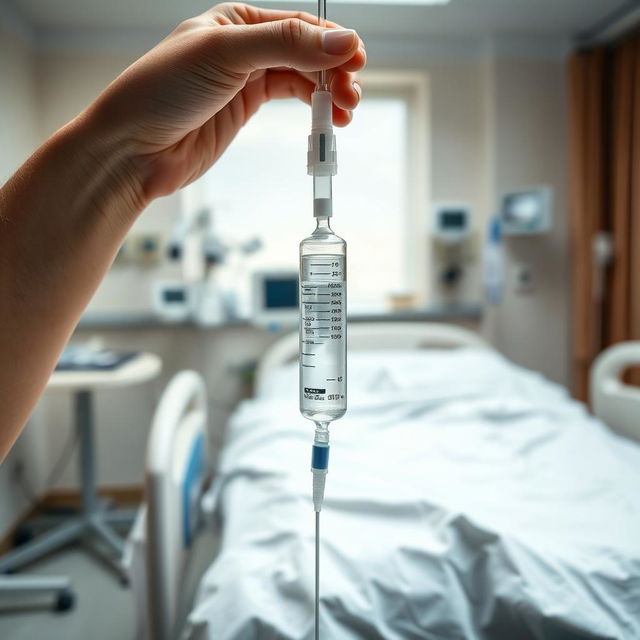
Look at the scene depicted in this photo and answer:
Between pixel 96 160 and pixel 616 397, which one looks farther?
pixel 616 397

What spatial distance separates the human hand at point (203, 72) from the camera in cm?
51

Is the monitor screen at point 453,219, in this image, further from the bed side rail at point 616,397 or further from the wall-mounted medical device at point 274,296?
the bed side rail at point 616,397

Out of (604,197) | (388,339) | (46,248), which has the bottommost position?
(388,339)

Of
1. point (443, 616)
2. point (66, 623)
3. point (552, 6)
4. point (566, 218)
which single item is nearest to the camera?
point (443, 616)

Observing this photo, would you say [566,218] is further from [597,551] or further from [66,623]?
[66,623]

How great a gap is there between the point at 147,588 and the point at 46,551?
5.19ft

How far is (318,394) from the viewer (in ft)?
1.87

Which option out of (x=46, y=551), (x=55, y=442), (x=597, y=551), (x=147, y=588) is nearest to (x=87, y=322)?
(x=55, y=442)

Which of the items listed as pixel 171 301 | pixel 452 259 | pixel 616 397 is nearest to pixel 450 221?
pixel 452 259

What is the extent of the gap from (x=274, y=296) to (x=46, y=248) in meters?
2.14

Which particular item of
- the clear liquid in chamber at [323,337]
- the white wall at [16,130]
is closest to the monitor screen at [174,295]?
the white wall at [16,130]

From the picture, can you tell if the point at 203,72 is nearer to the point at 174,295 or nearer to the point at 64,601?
the point at 64,601

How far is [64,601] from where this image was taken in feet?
6.60

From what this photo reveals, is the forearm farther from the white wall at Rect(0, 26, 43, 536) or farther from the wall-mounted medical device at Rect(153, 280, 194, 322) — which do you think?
the wall-mounted medical device at Rect(153, 280, 194, 322)
